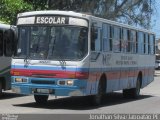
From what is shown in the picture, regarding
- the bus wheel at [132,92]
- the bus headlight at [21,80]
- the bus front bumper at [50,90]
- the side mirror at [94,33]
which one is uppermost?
the side mirror at [94,33]

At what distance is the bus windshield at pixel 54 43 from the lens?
17.5 meters

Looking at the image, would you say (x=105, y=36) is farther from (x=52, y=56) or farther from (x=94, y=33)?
(x=52, y=56)

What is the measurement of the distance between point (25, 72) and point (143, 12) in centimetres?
3455

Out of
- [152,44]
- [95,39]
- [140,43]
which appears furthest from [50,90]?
[152,44]

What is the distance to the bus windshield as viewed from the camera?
17.5 metres

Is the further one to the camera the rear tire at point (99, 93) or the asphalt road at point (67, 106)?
the rear tire at point (99, 93)

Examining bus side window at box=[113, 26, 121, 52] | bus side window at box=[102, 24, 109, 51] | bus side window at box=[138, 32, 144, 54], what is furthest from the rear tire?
bus side window at box=[138, 32, 144, 54]

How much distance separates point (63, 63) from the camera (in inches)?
682

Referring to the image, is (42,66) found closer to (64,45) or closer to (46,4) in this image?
(64,45)

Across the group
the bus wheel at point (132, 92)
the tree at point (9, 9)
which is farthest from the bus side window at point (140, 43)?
the tree at point (9, 9)

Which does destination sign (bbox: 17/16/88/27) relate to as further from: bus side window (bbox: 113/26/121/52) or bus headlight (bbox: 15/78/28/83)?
bus side window (bbox: 113/26/121/52)

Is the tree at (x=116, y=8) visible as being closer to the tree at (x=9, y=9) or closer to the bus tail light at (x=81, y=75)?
the tree at (x=9, y=9)

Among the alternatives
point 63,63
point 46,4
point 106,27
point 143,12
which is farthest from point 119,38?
point 143,12

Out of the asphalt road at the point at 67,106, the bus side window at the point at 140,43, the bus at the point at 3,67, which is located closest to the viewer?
the asphalt road at the point at 67,106
